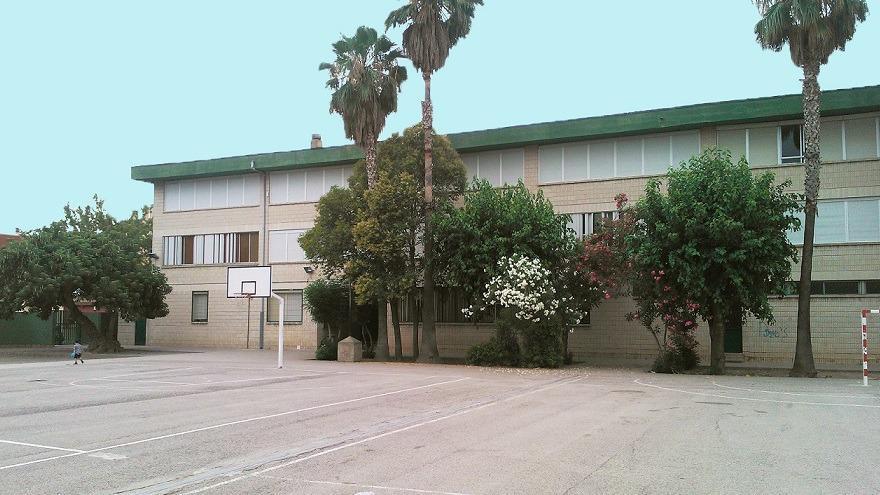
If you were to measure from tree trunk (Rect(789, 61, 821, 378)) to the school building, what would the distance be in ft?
15.6

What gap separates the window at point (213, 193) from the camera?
42281 millimetres

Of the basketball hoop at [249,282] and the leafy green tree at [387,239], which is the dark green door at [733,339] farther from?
the basketball hoop at [249,282]

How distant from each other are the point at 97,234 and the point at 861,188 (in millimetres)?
35211

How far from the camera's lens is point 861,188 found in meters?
29.4

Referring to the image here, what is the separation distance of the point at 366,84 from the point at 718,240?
15.5m

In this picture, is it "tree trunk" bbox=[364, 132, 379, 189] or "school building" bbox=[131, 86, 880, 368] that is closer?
"school building" bbox=[131, 86, 880, 368]

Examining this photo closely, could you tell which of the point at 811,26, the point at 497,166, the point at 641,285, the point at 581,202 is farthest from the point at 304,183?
the point at 811,26

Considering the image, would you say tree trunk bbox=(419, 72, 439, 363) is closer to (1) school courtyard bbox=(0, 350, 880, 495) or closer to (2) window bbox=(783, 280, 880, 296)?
(1) school courtyard bbox=(0, 350, 880, 495)

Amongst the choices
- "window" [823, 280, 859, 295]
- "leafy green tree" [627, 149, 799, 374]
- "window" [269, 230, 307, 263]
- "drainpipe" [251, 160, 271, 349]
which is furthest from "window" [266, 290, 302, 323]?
"window" [823, 280, 859, 295]

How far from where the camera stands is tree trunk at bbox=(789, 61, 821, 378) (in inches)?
977

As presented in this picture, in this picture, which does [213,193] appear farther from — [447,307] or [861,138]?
[861,138]

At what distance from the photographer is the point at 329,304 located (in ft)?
109

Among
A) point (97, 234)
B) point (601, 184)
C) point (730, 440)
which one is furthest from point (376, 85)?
point (730, 440)

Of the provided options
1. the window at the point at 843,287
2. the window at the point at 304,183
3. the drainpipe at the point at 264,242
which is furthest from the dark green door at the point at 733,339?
the drainpipe at the point at 264,242
